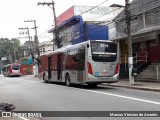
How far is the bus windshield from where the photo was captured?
65.8ft

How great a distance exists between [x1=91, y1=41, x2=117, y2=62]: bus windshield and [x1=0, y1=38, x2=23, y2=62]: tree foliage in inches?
3645

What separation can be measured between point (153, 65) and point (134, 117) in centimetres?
1627

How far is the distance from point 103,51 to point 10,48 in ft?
331

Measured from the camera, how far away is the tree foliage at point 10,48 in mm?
112188

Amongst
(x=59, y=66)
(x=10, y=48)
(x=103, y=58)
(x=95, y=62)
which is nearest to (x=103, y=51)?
(x=103, y=58)

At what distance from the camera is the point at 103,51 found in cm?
2025

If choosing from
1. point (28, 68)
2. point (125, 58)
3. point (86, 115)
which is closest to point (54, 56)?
point (125, 58)

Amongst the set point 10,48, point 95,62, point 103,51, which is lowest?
point 95,62

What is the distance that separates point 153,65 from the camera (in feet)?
81.8

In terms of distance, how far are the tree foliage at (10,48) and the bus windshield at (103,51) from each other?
9258cm

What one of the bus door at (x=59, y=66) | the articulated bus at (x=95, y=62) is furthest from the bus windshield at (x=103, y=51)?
the bus door at (x=59, y=66)

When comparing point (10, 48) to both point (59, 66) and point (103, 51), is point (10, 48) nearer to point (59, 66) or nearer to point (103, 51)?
point (59, 66)

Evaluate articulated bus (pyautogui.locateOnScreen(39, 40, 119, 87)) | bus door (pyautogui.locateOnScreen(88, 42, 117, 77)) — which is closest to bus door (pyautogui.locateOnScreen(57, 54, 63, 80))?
articulated bus (pyautogui.locateOnScreen(39, 40, 119, 87))

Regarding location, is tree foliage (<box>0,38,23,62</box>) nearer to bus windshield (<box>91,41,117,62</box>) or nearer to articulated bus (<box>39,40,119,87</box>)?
articulated bus (<box>39,40,119,87</box>)
